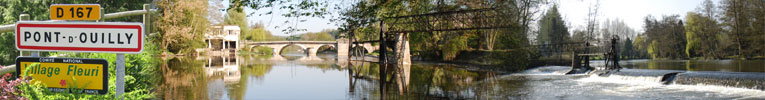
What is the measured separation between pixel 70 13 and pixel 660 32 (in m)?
39.6

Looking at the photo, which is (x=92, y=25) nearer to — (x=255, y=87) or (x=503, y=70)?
(x=255, y=87)

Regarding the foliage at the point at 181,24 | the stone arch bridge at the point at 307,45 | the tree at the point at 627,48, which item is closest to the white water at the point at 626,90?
the foliage at the point at 181,24

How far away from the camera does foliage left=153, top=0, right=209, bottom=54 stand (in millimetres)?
37156

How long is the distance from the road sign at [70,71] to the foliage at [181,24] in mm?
33813

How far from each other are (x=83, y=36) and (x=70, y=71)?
0.54 meters

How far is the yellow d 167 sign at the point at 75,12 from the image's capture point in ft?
11.4

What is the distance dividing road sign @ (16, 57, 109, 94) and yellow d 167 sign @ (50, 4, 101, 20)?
0.27 metres

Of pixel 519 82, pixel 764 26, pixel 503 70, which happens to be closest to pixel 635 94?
pixel 519 82

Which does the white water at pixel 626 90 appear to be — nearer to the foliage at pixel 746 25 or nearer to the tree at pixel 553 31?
the tree at pixel 553 31

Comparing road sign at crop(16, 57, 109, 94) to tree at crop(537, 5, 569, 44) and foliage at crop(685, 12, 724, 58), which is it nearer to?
Answer: tree at crop(537, 5, 569, 44)

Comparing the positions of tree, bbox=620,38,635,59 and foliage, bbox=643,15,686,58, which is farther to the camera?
tree, bbox=620,38,635,59

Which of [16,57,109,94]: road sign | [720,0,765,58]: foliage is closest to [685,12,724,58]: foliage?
[720,0,765,58]: foliage

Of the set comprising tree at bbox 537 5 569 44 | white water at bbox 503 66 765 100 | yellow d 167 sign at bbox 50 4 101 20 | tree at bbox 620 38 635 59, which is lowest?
white water at bbox 503 66 765 100

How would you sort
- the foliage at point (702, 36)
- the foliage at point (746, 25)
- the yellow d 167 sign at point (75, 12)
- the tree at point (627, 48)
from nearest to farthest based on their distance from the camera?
the yellow d 167 sign at point (75, 12) < the foliage at point (746, 25) < the foliage at point (702, 36) < the tree at point (627, 48)
